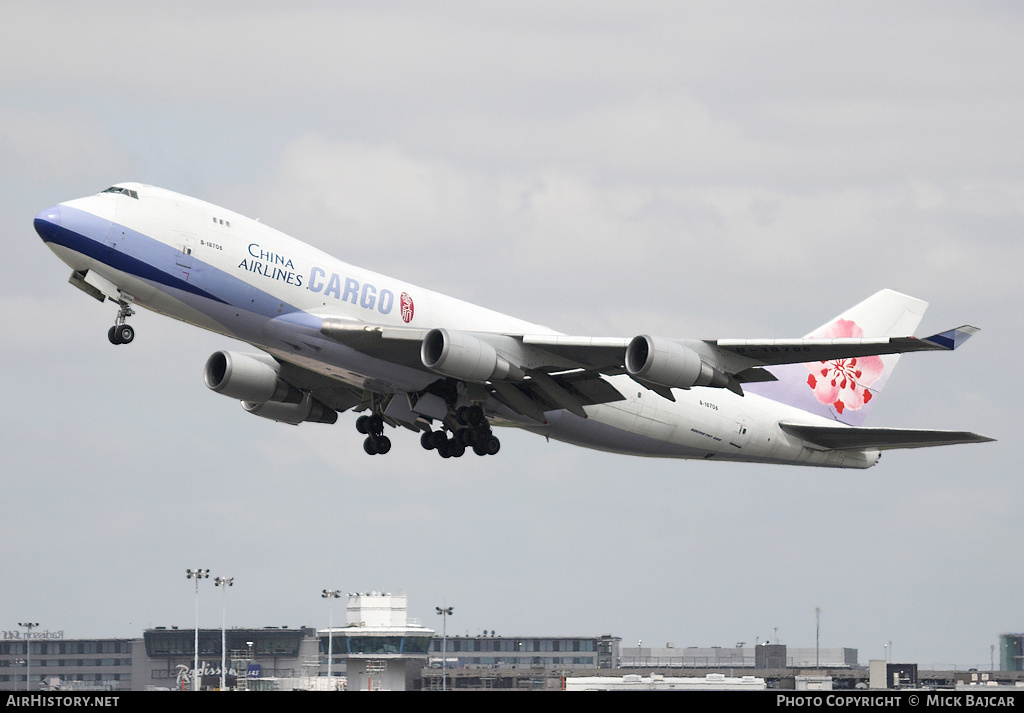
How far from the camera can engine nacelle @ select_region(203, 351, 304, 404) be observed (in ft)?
136

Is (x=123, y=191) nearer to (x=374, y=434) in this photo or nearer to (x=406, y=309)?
(x=406, y=309)

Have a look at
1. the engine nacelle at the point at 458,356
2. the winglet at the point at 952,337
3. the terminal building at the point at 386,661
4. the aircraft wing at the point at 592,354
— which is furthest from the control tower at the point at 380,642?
the winglet at the point at 952,337

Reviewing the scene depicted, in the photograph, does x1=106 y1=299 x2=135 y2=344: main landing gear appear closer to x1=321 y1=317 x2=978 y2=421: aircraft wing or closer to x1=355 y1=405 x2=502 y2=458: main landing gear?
x1=321 y1=317 x2=978 y2=421: aircraft wing

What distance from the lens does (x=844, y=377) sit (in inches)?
1912

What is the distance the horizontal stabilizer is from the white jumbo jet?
3.0 inches

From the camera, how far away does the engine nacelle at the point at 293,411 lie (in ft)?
141

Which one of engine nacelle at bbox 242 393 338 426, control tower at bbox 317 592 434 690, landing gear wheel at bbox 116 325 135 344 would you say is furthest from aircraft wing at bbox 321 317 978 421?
control tower at bbox 317 592 434 690

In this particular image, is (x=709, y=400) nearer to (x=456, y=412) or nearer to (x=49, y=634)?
(x=456, y=412)

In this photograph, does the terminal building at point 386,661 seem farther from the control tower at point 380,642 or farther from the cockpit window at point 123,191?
the cockpit window at point 123,191

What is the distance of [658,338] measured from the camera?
34844 mm

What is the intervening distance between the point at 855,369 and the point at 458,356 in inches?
811

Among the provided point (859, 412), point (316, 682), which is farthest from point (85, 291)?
point (316, 682)

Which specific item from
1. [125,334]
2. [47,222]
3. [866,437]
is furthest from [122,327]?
[866,437]
